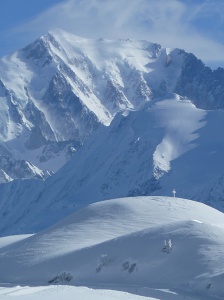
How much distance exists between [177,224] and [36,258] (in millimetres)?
9798

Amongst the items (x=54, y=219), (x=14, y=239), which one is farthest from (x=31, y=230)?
(x=14, y=239)

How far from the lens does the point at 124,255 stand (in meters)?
62.3

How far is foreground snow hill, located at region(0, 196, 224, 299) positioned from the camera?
55844mm

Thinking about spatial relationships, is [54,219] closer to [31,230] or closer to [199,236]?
[31,230]

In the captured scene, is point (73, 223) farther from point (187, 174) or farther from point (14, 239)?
point (187, 174)

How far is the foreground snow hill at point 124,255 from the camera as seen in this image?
55.8 metres

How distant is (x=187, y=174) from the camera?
19612cm

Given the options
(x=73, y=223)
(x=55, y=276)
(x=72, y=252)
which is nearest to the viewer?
(x=55, y=276)

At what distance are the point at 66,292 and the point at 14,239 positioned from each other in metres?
38.7

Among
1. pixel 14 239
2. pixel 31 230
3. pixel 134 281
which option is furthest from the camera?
pixel 31 230

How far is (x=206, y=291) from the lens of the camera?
52.2 metres

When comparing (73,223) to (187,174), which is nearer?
(73,223)

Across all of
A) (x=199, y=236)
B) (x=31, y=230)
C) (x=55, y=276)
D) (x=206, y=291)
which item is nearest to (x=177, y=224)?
(x=199, y=236)

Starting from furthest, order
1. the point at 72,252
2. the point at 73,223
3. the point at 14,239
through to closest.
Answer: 1. the point at 14,239
2. the point at 73,223
3. the point at 72,252
